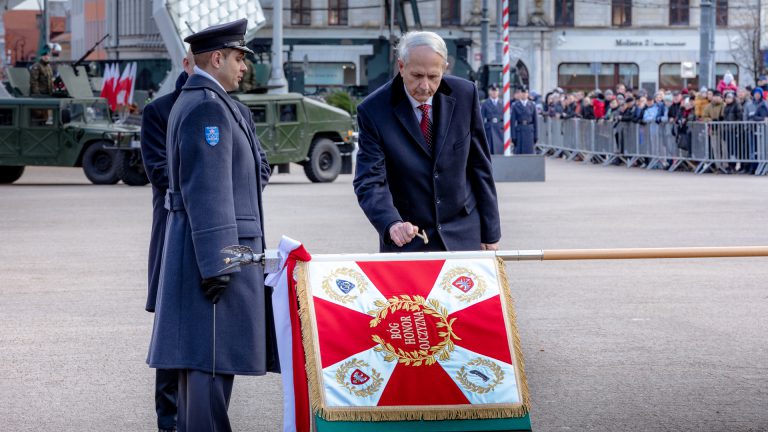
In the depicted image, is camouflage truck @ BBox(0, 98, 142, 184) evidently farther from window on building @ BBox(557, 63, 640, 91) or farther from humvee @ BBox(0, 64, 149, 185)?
window on building @ BBox(557, 63, 640, 91)

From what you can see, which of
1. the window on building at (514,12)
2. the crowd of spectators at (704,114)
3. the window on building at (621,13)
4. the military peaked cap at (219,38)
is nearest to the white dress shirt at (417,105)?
the military peaked cap at (219,38)

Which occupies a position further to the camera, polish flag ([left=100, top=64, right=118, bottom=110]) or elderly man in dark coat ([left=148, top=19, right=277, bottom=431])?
polish flag ([left=100, top=64, right=118, bottom=110])

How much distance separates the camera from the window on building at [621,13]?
2928 inches

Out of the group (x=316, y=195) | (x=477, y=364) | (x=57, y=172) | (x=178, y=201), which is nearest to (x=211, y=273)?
(x=178, y=201)

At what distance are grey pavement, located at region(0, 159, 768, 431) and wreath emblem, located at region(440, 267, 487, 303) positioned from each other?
5.13 feet

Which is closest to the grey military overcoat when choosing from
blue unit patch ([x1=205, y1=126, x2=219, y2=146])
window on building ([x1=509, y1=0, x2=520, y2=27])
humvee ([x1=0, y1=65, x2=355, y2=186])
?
blue unit patch ([x1=205, y1=126, x2=219, y2=146])

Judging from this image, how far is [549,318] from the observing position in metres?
9.90

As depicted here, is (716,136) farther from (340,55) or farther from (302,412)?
(340,55)

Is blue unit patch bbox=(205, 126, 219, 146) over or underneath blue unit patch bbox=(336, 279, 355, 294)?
over

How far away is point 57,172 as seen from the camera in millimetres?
33250

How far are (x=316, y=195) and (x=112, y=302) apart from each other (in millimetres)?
12628

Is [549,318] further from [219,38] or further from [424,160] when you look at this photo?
[219,38]

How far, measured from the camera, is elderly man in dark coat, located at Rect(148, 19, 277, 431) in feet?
16.8

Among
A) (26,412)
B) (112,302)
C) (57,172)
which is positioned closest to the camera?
(26,412)
